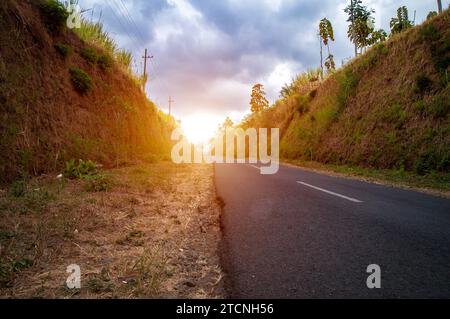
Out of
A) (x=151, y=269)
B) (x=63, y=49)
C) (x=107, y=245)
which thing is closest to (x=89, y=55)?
(x=63, y=49)

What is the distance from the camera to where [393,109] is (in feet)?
39.6

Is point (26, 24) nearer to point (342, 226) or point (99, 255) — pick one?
point (99, 255)

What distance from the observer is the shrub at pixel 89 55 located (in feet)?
35.9

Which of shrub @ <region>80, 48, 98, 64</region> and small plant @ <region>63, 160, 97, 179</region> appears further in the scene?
shrub @ <region>80, 48, 98, 64</region>

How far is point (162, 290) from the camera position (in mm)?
1998

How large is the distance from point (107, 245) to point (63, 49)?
8924 millimetres

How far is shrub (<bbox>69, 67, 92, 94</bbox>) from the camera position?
9406 millimetres

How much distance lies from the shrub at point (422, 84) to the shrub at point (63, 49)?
46.4 ft

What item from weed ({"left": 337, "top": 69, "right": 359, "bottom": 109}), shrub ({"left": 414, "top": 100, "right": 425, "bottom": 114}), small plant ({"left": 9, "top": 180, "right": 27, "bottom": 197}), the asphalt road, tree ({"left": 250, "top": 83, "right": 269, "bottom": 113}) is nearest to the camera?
the asphalt road

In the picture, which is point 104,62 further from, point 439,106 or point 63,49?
point 439,106

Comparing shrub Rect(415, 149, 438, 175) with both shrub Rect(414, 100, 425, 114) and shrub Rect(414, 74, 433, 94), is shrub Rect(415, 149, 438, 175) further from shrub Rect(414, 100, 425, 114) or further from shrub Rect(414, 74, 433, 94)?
shrub Rect(414, 74, 433, 94)

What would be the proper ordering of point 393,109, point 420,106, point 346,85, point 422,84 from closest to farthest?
point 420,106
point 422,84
point 393,109
point 346,85

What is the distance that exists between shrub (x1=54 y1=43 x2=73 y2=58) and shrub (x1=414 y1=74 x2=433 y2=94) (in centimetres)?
1414

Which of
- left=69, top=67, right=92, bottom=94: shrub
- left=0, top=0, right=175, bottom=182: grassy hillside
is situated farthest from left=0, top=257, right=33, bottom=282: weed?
left=69, top=67, right=92, bottom=94: shrub
